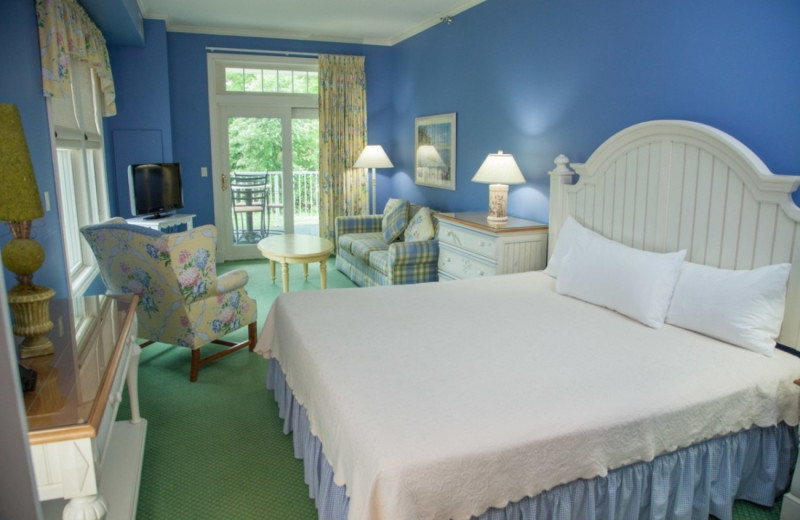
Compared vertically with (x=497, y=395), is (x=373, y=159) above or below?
above

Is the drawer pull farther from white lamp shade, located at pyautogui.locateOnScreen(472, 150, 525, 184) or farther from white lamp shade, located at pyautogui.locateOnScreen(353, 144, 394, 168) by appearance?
white lamp shade, located at pyautogui.locateOnScreen(353, 144, 394, 168)

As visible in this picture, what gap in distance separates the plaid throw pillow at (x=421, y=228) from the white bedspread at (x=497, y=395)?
84.5 inches

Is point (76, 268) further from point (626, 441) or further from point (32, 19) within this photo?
point (626, 441)

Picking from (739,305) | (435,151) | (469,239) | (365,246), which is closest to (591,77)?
(469,239)

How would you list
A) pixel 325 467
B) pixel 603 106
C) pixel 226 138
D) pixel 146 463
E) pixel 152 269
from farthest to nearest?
pixel 226 138, pixel 603 106, pixel 152 269, pixel 146 463, pixel 325 467

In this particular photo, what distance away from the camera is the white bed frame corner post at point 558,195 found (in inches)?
143

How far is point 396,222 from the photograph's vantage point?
5547mm

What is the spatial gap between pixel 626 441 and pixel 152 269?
2558 mm

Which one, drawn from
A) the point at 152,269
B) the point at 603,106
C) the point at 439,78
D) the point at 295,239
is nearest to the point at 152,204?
the point at 295,239

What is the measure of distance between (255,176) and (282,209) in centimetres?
54

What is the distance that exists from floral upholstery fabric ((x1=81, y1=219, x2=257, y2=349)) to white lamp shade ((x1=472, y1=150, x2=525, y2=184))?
188 centimetres

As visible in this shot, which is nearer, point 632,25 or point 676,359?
point 676,359

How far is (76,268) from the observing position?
4.07 m

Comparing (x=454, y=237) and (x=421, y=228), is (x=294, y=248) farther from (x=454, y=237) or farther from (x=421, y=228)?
(x=454, y=237)
